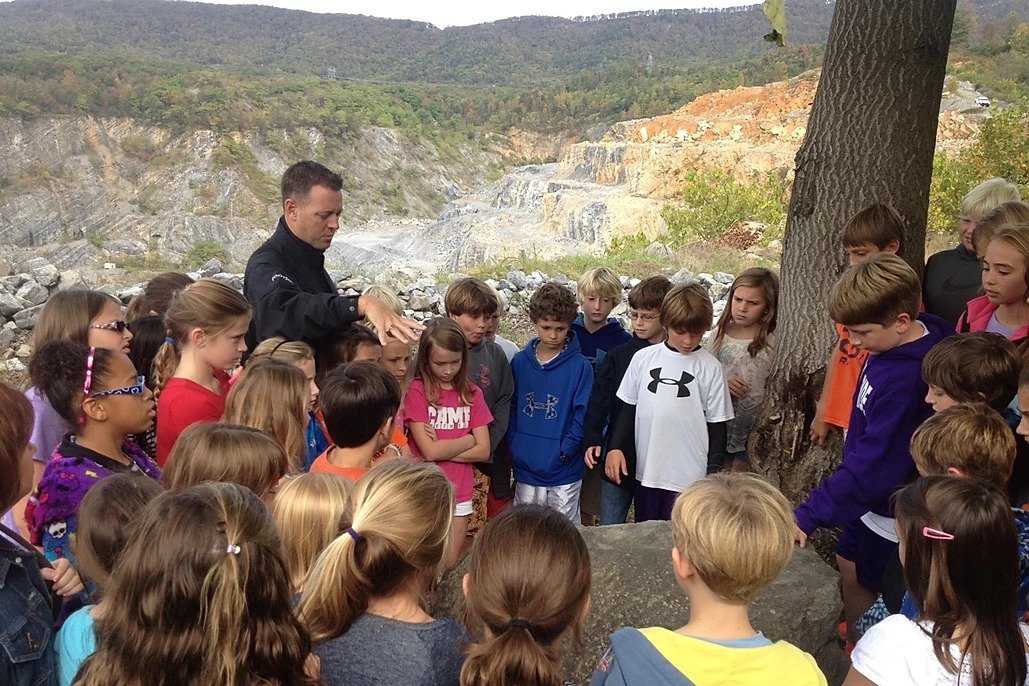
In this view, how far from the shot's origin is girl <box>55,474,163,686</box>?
1667 millimetres

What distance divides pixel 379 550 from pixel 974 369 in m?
1.79

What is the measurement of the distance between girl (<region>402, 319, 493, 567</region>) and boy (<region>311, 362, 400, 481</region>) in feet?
2.28

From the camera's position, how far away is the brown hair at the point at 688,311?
3.35m

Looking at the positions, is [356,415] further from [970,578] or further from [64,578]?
[970,578]

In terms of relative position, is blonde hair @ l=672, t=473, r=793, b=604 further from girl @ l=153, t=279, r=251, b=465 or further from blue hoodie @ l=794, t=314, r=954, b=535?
girl @ l=153, t=279, r=251, b=465

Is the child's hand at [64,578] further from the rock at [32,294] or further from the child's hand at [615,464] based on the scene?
the rock at [32,294]

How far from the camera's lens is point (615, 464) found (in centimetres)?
348

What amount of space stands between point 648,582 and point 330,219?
7.06 ft

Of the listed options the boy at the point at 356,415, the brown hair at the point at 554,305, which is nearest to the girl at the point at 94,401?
the boy at the point at 356,415

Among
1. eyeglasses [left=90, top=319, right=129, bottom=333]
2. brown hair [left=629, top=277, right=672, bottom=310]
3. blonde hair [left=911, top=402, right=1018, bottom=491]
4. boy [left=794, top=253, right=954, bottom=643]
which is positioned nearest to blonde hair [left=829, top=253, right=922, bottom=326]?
boy [left=794, top=253, right=954, bottom=643]

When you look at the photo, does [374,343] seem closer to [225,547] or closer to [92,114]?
[225,547]

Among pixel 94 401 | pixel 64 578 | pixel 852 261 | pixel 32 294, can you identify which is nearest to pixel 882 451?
pixel 852 261

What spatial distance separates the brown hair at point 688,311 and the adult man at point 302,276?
1.20m

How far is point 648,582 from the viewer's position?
2.62 metres
